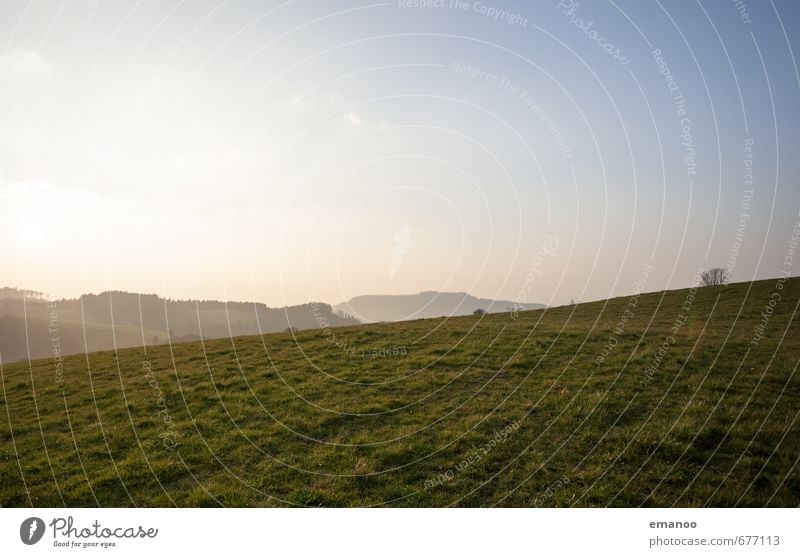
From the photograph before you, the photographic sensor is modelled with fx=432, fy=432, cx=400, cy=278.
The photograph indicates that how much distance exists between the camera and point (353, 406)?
48.0 feet

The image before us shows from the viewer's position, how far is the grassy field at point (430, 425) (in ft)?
29.9

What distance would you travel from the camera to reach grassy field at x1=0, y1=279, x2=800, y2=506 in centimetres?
912

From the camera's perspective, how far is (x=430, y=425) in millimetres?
12555

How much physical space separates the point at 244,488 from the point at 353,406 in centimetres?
536
